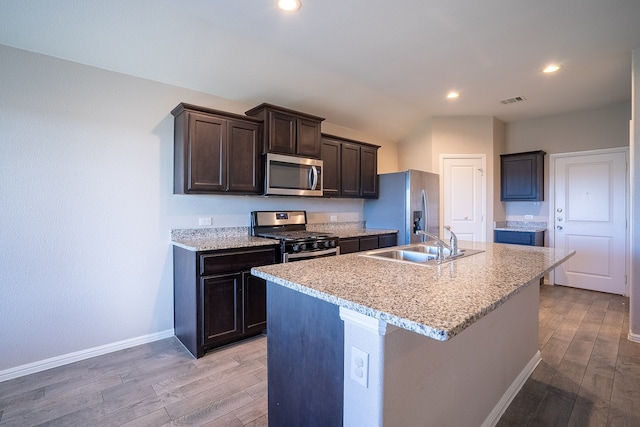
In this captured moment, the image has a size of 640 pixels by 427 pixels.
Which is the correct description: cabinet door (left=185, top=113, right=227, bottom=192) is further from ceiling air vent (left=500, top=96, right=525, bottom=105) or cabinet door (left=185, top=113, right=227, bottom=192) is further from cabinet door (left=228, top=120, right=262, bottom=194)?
ceiling air vent (left=500, top=96, right=525, bottom=105)

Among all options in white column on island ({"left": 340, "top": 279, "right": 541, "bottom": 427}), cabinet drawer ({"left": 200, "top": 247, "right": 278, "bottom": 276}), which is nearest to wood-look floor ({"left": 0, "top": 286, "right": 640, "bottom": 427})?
white column on island ({"left": 340, "top": 279, "right": 541, "bottom": 427})

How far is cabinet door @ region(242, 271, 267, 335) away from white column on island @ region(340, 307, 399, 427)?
1.79m

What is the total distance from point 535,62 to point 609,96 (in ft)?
5.92

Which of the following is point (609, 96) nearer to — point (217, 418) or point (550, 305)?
point (550, 305)

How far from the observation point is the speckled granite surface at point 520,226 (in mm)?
4738

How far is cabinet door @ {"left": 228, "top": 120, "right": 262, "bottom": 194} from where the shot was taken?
9.69 feet

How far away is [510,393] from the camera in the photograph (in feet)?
6.45

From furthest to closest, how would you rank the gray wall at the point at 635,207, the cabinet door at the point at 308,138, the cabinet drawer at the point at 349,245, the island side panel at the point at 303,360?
the cabinet drawer at the point at 349,245 → the cabinet door at the point at 308,138 → the gray wall at the point at 635,207 → the island side panel at the point at 303,360

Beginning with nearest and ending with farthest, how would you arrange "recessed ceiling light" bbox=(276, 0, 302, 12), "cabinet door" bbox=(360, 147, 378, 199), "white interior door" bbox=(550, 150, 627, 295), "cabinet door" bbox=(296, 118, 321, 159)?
"recessed ceiling light" bbox=(276, 0, 302, 12) < "cabinet door" bbox=(296, 118, 321, 159) < "white interior door" bbox=(550, 150, 627, 295) < "cabinet door" bbox=(360, 147, 378, 199)

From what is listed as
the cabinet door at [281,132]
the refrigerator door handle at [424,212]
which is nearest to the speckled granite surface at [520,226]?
the refrigerator door handle at [424,212]

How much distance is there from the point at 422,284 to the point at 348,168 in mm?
3050

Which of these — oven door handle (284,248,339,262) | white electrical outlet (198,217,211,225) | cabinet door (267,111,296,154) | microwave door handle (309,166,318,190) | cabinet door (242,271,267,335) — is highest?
cabinet door (267,111,296,154)

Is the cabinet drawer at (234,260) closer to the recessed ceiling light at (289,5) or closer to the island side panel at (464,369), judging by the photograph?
the island side panel at (464,369)

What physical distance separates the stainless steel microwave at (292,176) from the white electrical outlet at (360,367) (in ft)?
7.56
